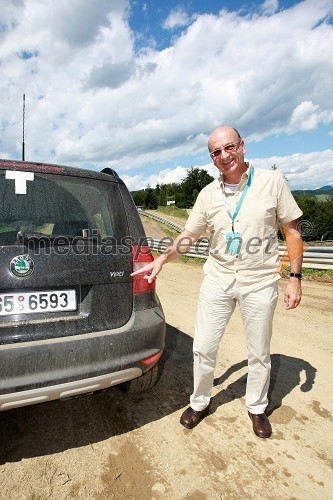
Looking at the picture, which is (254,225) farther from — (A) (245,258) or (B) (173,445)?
(B) (173,445)

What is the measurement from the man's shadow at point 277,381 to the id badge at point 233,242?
1470 millimetres

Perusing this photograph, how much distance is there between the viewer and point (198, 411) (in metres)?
2.75

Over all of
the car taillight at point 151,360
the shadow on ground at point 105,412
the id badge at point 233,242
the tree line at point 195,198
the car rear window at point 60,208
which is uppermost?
the tree line at point 195,198

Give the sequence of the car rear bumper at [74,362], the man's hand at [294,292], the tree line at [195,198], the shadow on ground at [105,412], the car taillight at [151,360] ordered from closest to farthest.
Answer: the car rear bumper at [74,362]
the car taillight at [151,360]
the shadow on ground at [105,412]
the man's hand at [294,292]
the tree line at [195,198]

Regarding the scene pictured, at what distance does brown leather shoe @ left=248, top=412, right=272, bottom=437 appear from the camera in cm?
257

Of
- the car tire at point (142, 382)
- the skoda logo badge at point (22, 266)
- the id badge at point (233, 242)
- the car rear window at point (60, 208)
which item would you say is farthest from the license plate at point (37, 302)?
the id badge at point (233, 242)

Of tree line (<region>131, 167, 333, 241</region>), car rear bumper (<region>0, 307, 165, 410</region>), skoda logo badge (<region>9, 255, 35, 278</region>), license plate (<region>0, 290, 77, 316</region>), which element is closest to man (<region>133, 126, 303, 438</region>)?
car rear bumper (<region>0, 307, 165, 410</region>)

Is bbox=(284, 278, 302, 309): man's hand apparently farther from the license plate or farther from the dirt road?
the license plate

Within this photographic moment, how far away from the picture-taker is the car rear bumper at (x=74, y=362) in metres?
1.97

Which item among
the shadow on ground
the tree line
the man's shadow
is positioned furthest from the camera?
the tree line

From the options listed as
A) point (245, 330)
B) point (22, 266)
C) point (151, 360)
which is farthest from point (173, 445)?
point (22, 266)

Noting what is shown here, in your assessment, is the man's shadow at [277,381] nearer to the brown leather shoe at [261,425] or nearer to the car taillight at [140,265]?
the brown leather shoe at [261,425]

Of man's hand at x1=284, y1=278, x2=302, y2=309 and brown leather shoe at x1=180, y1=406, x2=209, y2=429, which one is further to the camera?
brown leather shoe at x1=180, y1=406, x2=209, y2=429

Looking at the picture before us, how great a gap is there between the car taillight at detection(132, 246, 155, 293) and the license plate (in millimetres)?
464
